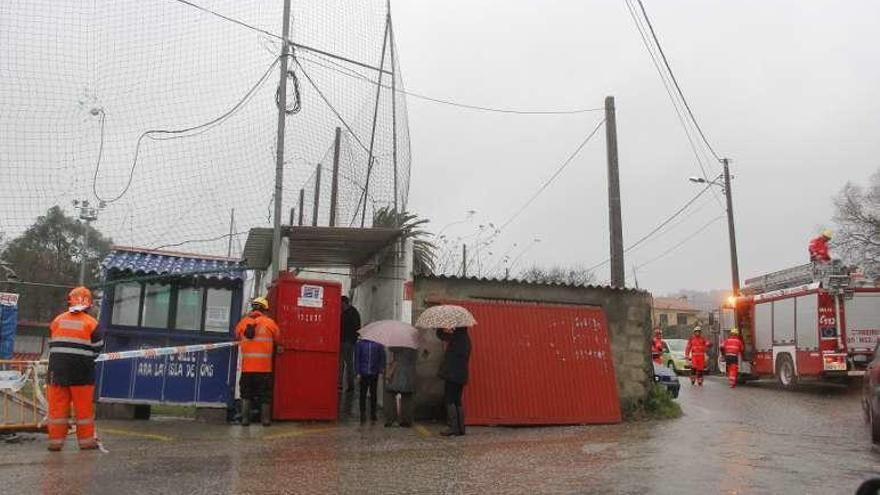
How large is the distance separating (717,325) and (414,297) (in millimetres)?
14906

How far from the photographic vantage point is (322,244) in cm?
1280

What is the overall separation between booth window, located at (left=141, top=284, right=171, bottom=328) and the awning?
1255 millimetres

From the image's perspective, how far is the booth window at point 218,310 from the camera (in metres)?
11.0

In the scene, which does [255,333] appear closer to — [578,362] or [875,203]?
[578,362]

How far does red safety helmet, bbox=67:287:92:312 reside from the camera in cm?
829

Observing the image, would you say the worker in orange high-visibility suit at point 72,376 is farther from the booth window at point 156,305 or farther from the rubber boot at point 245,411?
the booth window at point 156,305

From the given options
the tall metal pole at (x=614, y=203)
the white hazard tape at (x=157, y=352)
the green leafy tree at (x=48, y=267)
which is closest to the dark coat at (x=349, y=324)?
the white hazard tape at (x=157, y=352)

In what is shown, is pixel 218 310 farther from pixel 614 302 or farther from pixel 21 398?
pixel 614 302

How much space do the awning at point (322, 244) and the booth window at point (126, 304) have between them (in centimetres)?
165

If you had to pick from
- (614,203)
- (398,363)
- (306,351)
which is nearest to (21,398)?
(306,351)

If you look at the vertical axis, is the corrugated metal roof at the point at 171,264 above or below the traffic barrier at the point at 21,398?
above

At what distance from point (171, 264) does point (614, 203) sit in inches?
385

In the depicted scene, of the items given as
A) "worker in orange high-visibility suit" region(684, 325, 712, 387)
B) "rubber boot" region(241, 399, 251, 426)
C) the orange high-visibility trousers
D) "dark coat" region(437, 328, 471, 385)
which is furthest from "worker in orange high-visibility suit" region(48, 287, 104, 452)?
"worker in orange high-visibility suit" region(684, 325, 712, 387)

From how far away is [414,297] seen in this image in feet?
38.7
